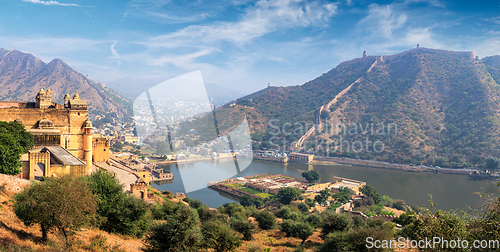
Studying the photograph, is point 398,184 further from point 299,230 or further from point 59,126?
point 59,126

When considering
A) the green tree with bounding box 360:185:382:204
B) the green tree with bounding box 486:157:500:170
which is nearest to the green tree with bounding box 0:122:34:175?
the green tree with bounding box 360:185:382:204

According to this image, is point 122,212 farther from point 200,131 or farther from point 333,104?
point 333,104

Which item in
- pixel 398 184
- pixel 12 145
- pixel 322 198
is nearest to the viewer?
pixel 12 145

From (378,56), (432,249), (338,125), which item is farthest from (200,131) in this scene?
(378,56)

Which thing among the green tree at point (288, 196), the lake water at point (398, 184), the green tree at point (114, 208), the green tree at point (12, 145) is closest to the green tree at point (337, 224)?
the green tree at point (114, 208)

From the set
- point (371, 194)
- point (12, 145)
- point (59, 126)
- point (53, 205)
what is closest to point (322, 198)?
point (371, 194)

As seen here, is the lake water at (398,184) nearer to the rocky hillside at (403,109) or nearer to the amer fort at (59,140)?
the rocky hillside at (403,109)
